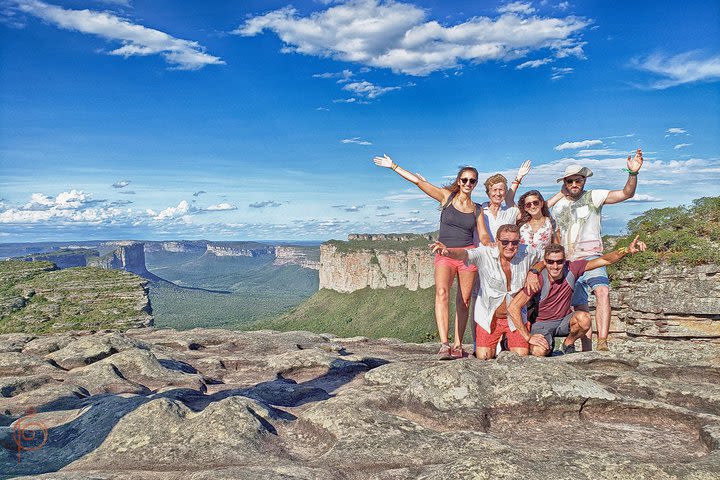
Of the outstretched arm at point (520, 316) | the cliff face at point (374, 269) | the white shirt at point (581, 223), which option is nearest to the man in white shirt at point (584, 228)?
the white shirt at point (581, 223)

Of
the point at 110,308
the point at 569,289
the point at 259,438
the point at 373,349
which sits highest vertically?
the point at 569,289

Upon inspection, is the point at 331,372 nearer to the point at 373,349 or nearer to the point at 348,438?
the point at 373,349

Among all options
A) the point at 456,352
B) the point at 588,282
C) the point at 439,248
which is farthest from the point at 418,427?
the point at 588,282

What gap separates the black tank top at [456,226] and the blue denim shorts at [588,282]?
3.16 m

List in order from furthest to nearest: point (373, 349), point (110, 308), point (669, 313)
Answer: point (110, 308)
point (373, 349)
point (669, 313)

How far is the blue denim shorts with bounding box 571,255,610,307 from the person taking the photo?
1301cm

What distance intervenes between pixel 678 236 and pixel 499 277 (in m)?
11.0

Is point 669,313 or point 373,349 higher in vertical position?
point 669,313

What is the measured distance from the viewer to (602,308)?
43.5ft

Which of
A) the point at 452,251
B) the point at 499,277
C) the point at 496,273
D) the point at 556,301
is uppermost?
the point at 452,251

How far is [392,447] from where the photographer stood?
8.38m

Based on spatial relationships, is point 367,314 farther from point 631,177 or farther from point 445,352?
point 631,177

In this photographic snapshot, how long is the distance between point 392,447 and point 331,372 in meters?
7.73

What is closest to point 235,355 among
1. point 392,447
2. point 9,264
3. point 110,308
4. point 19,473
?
point 19,473
